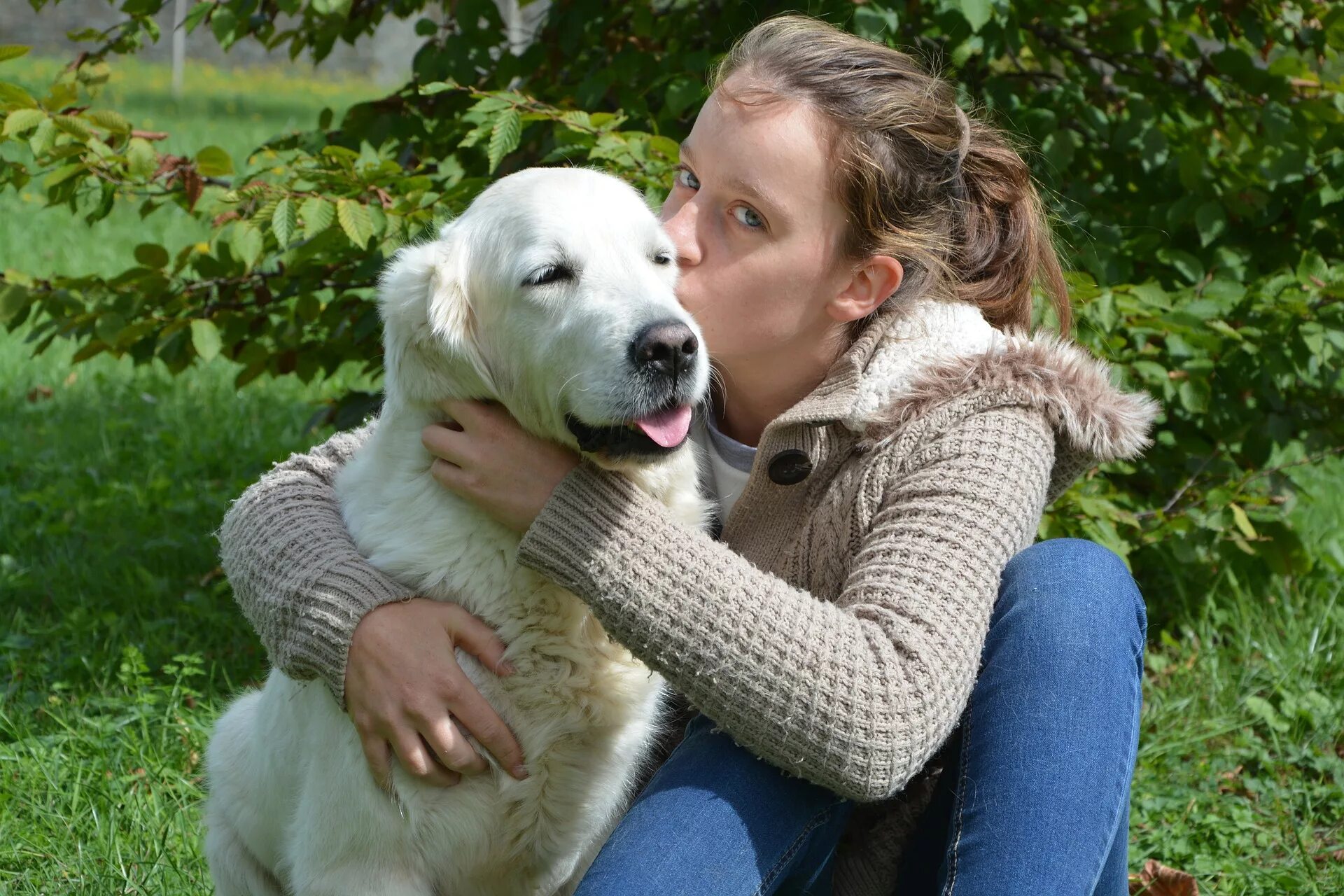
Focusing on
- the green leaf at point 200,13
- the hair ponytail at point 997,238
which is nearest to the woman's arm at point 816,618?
the hair ponytail at point 997,238

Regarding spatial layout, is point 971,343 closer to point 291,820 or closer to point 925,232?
point 925,232

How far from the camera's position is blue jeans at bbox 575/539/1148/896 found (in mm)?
1824

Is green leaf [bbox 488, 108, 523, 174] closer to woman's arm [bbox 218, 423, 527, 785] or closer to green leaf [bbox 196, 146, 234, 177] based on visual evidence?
green leaf [bbox 196, 146, 234, 177]

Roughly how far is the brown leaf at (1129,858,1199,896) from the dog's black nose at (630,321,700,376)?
1.57m

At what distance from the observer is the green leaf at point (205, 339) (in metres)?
3.12

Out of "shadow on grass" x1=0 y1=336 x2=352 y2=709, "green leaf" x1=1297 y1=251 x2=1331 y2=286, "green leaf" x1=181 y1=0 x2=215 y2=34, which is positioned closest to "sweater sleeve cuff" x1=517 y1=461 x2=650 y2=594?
"shadow on grass" x1=0 y1=336 x2=352 y2=709

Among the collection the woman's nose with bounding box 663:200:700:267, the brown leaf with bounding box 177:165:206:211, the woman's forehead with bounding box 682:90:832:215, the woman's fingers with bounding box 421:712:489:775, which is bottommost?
the woman's fingers with bounding box 421:712:489:775

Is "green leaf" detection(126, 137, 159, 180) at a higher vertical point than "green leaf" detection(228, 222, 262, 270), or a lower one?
higher

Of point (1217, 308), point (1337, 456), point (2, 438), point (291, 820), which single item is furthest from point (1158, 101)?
point (2, 438)

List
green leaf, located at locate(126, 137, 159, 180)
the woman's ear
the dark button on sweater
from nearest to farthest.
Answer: the dark button on sweater → the woman's ear → green leaf, located at locate(126, 137, 159, 180)

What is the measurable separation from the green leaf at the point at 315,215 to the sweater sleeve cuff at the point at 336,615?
981 millimetres

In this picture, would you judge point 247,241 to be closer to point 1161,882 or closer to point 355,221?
point 355,221

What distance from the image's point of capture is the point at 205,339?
10.3 ft

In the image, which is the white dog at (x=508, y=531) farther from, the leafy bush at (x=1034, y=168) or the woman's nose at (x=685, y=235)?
the leafy bush at (x=1034, y=168)
